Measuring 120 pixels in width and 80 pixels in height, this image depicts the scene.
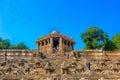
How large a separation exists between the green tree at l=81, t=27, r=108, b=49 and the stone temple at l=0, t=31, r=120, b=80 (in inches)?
196

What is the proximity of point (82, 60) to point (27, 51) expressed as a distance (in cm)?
809

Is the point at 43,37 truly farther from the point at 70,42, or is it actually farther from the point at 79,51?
the point at 79,51

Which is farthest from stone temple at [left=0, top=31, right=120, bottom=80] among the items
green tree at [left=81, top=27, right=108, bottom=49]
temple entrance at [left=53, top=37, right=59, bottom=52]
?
Answer: green tree at [left=81, top=27, right=108, bottom=49]

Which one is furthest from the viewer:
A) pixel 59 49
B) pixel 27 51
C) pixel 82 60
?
pixel 59 49

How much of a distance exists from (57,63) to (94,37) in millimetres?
21441

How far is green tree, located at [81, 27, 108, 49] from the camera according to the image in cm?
5903

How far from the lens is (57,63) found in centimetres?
4066

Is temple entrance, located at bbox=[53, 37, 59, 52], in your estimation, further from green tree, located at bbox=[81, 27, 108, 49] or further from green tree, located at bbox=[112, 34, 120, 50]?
green tree, located at bbox=[112, 34, 120, 50]

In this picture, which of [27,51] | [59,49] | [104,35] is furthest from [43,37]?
[104,35]

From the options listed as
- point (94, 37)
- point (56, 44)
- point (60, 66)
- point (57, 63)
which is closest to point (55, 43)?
point (56, 44)

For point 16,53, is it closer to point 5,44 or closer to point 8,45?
point 5,44

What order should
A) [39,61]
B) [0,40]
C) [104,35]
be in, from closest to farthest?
[39,61] → [104,35] → [0,40]

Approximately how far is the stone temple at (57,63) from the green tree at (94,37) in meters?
4.97

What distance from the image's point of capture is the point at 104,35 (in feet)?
196
